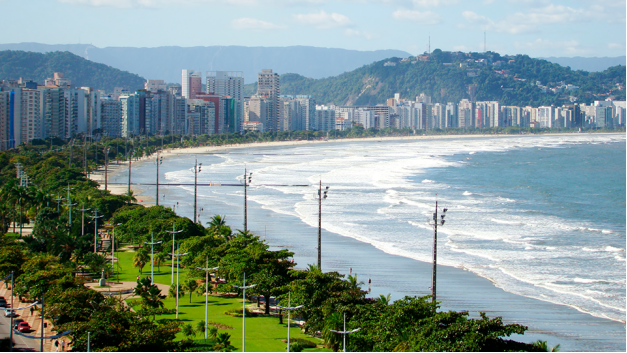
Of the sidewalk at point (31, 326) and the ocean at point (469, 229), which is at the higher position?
the ocean at point (469, 229)

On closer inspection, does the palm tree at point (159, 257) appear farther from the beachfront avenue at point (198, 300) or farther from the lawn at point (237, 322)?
the lawn at point (237, 322)

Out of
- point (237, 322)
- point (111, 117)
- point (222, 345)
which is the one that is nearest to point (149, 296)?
point (237, 322)

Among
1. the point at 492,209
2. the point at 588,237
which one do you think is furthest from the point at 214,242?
the point at 492,209

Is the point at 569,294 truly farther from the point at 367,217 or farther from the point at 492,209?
the point at 492,209

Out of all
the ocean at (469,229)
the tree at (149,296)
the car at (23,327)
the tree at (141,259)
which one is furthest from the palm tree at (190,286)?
the ocean at (469,229)

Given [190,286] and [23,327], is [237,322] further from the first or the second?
[23,327]

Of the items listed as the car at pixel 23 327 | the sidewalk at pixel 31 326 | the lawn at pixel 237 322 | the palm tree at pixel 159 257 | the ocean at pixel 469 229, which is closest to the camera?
the sidewalk at pixel 31 326
